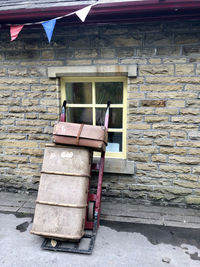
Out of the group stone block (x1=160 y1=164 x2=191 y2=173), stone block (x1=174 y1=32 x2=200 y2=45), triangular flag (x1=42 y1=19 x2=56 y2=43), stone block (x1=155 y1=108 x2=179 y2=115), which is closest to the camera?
triangular flag (x1=42 y1=19 x2=56 y2=43)

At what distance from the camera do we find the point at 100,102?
3678 millimetres

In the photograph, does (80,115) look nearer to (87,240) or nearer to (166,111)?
(166,111)

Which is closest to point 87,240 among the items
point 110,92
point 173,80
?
point 110,92

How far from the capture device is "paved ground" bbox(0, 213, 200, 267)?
94.1 inches

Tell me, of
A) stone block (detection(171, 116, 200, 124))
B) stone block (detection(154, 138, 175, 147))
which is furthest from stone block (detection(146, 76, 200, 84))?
stone block (detection(154, 138, 175, 147))

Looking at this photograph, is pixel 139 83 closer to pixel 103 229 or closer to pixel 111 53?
pixel 111 53

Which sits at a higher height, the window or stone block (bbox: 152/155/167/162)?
the window

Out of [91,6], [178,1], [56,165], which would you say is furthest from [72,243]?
[178,1]

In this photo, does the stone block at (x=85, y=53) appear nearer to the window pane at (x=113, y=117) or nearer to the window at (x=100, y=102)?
the window at (x=100, y=102)

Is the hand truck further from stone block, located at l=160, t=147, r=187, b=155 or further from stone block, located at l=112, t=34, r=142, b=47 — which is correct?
stone block, located at l=112, t=34, r=142, b=47

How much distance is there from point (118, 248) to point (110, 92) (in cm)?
236

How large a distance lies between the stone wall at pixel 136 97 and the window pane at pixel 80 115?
283 mm

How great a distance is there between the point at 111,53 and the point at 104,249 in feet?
9.29

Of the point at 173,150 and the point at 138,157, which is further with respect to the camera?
the point at 138,157
